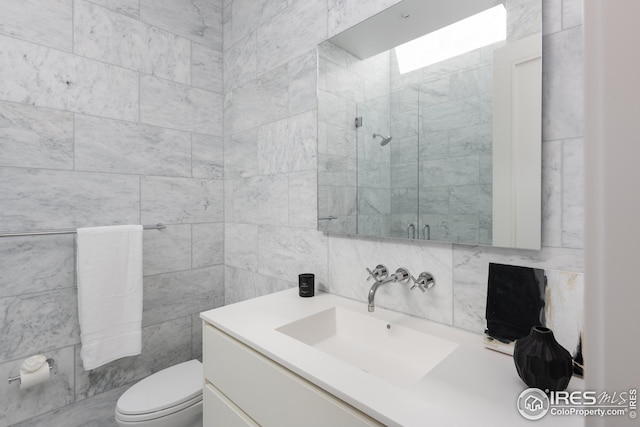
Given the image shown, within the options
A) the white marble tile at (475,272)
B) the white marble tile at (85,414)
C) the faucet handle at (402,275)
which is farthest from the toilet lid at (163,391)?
the white marble tile at (475,272)

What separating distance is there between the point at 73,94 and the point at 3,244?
763 millimetres

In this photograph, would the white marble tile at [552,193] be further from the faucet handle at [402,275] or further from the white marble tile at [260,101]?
the white marble tile at [260,101]

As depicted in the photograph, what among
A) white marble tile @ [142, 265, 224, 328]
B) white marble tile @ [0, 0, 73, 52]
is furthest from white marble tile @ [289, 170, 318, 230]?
white marble tile @ [0, 0, 73, 52]

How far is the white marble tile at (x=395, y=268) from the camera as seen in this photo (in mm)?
1051

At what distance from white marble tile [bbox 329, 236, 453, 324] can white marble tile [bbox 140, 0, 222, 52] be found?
1.60 metres

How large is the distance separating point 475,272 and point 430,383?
41 cm

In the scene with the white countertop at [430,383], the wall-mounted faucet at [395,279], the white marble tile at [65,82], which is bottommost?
the white countertop at [430,383]

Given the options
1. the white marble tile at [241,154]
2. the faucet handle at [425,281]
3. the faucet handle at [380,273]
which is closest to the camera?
the faucet handle at [425,281]

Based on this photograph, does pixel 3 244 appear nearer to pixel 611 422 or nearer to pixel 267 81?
pixel 267 81

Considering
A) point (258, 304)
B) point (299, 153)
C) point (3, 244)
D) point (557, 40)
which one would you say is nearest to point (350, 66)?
point (299, 153)

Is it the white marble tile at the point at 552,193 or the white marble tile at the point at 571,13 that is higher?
the white marble tile at the point at 571,13

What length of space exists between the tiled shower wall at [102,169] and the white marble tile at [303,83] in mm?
735

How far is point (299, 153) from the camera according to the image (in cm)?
157

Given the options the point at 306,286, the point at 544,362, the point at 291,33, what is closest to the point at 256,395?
the point at 306,286
